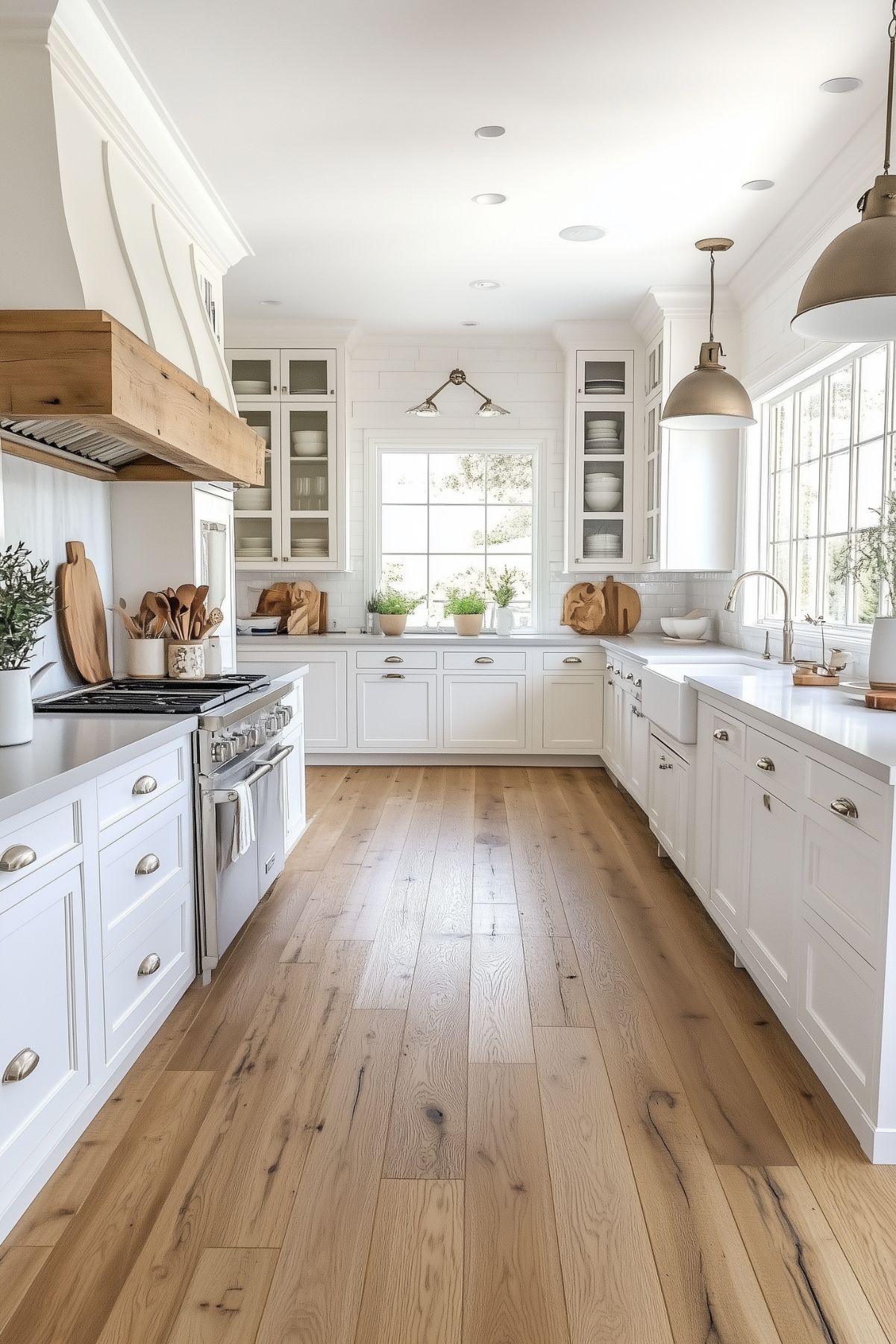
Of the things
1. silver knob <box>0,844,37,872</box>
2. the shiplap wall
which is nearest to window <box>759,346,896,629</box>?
the shiplap wall

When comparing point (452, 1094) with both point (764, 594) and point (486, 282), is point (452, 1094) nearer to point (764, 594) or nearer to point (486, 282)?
point (764, 594)

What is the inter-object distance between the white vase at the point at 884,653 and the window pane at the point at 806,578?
5.43 feet

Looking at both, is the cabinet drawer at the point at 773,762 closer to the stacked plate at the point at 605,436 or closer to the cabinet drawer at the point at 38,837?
the cabinet drawer at the point at 38,837

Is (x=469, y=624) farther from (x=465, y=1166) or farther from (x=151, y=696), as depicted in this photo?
(x=465, y=1166)

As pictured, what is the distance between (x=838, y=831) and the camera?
2.16 metres

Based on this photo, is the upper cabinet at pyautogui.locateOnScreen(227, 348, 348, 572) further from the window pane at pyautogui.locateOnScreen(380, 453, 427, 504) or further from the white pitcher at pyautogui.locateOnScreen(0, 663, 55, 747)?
the white pitcher at pyautogui.locateOnScreen(0, 663, 55, 747)

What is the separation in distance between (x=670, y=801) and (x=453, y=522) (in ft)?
10.6

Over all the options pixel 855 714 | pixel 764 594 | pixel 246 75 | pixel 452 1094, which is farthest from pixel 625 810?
pixel 246 75

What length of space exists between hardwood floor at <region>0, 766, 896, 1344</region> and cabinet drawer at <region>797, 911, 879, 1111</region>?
151mm

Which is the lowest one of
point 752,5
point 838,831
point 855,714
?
point 838,831

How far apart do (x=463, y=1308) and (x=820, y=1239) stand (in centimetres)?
68

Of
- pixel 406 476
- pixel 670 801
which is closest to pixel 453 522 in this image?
pixel 406 476

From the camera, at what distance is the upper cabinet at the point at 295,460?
6.23 meters

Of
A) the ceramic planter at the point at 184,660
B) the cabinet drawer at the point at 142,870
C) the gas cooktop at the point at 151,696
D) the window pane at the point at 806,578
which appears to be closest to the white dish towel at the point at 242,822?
the cabinet drawer at the point at 142,870
